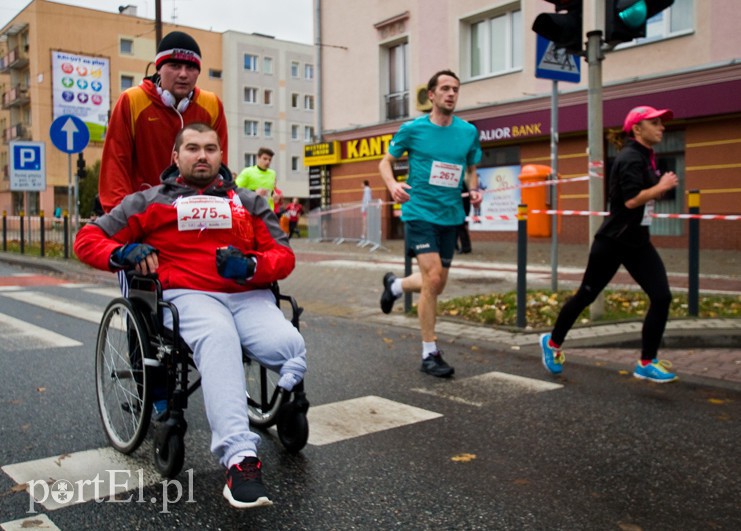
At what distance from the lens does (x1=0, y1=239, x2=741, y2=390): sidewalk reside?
625 cm

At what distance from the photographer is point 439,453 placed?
373 cm

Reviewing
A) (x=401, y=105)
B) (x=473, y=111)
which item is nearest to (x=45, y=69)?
(x=401, y=105)

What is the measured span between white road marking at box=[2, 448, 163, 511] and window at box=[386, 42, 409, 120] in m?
22.5

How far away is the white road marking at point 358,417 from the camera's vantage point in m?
4.05

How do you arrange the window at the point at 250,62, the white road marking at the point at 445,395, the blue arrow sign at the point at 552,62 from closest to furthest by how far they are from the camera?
the white road marking at the point at 445,395 → the blue arrow sign at the point at 552,62 → the window at the point at 250,62

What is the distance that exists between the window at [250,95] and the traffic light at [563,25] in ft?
206

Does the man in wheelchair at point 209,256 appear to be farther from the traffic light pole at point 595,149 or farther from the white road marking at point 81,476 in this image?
the traffic light pole at point 595,149

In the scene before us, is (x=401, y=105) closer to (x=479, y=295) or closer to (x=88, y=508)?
(x=479, y=295)

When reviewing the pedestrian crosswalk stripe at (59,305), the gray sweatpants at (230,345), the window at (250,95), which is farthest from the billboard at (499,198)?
the window at (250,95)

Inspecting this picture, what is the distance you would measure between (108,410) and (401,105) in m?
22.5

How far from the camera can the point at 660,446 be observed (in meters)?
3.88

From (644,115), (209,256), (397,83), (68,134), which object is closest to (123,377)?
(209,256)

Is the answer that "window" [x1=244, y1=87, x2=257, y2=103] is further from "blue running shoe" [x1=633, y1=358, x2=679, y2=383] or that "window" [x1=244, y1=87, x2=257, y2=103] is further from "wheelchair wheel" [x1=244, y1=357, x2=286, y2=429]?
"wheelchair wheel" [x1=244, y1=357, x2=286, y2=429]

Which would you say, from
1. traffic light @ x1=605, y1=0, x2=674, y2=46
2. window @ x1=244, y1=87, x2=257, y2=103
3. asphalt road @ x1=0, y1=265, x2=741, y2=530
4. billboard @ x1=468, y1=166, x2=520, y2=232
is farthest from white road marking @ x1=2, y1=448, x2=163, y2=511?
window @ x1=244, y1=87, x2=257, y2=103
